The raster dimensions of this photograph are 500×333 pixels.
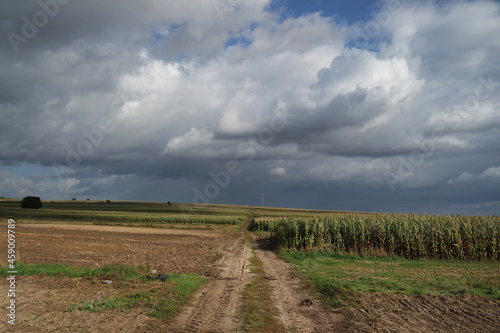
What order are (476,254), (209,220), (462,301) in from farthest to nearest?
1. (209,220)
2. (476,254)
3. (462,301)

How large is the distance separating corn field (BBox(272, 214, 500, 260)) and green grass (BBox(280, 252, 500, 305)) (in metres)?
1.12

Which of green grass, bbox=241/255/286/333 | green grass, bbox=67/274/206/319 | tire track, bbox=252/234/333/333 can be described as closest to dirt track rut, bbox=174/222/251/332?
green grass, bbox=241/255/286/333

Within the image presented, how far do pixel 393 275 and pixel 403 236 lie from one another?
876 cm

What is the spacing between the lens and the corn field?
22406mm

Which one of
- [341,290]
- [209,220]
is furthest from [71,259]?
[209,220]

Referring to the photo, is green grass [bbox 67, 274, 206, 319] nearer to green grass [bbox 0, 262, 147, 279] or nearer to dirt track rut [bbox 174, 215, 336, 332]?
dirt track rut [bbox 174, 215, 336, 332]

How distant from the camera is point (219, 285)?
13.6 m

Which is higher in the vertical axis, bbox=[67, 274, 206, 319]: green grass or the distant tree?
the distant tree

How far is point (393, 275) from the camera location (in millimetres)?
15523

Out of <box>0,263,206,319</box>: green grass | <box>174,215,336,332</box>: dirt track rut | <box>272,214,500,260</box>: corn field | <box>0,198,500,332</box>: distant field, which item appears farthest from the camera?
<box>272,214,500,260</box>: corn field

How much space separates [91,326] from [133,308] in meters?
1.59

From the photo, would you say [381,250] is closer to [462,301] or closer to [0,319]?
[462,301]

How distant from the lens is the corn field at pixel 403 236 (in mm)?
22406

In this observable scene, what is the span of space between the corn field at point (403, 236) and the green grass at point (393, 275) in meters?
1.12
